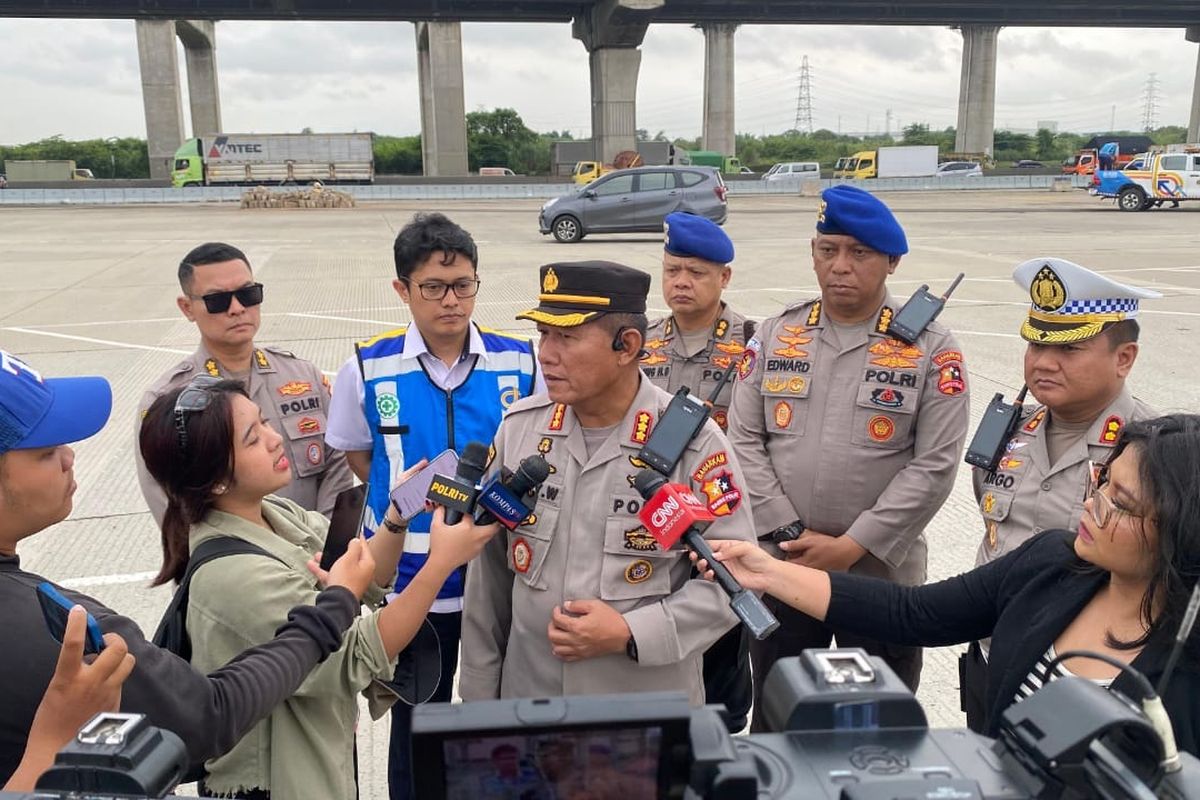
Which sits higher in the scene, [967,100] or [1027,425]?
[967,100]

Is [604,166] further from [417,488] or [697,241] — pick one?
[417,488]

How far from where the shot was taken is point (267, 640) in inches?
70.7

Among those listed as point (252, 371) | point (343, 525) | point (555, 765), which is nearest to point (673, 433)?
point (343, 525)

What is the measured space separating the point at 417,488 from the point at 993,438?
1631 mm

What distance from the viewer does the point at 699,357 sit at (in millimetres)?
3508

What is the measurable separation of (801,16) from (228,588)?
4225 cm

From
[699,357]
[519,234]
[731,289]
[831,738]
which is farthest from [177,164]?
[831,738]

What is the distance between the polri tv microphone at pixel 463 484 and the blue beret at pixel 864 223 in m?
1.51

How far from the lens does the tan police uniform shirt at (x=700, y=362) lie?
3.47 metres

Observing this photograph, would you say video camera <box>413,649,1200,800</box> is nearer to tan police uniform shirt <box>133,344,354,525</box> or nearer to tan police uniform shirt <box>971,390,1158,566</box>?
tan police uniform shirt <box>971,390,1158,566</box>

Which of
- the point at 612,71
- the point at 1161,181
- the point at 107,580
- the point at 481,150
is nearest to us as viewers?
the point at 107,580

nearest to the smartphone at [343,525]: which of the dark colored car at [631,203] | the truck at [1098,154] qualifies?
the dark colored car at [631,203]

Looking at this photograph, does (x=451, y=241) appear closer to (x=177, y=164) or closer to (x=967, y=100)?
(x=177, y=164)

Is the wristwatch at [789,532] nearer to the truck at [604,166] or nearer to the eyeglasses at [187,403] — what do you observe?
the eyeglasses at [187,403]
